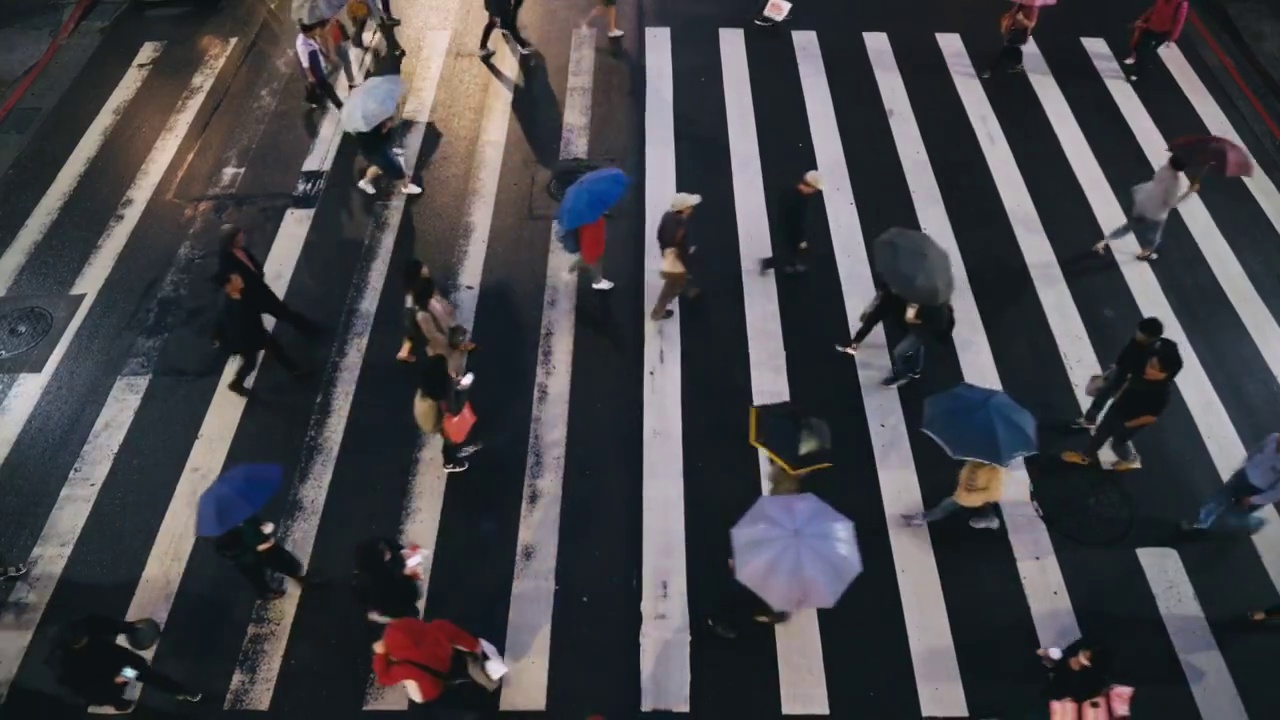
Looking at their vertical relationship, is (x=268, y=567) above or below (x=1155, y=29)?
below

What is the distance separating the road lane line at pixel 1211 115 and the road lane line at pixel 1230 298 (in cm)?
95

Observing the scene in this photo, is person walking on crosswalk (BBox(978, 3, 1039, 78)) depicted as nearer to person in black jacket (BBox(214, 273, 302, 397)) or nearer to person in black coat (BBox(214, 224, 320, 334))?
person in black coat (BBox(214, 224, 320, 334))

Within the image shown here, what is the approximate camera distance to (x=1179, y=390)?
9.86m

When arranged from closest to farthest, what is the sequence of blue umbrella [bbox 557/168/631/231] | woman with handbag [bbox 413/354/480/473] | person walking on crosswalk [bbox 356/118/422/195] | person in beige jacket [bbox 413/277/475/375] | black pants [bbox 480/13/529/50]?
woman with handbag [bbox 413/354/480/473] → person in beige jacket [bbox 413/277/475/375] → blue umbrella [bbox 557/168/631/231] → person walking on crosswalk [bbox 356/118/422/195] → black pants [bbox 480/13/529/50]

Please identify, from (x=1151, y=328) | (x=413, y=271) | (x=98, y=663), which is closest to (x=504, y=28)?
(x=413, y=271)

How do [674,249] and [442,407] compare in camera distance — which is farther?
[674,249]

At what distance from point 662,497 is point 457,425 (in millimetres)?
2452

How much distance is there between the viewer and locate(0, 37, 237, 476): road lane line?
9.78m

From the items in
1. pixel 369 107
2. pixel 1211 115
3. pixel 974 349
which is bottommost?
pixel 974 349

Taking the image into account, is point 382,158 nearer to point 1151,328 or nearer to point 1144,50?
point 1151,328

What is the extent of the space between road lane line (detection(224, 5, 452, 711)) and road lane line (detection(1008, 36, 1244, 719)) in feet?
30.0

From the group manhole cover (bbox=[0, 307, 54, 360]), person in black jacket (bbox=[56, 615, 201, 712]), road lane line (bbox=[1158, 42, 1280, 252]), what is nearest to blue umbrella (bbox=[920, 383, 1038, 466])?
person in black jacket (bbox=[56, 615, 201, 712])

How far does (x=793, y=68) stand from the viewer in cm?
1388

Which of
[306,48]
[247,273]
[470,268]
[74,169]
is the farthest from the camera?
[74,169]
